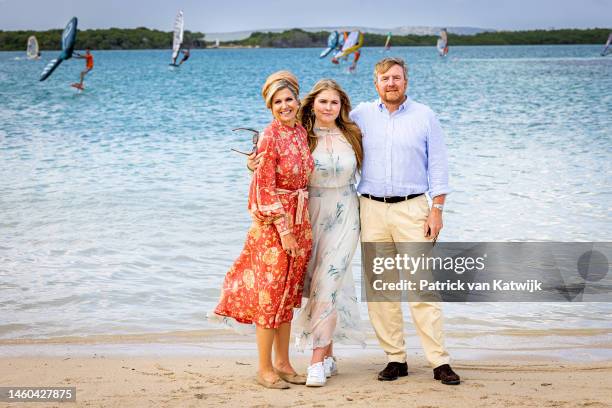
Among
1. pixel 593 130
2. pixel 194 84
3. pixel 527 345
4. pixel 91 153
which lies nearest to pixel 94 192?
pixel 91 153

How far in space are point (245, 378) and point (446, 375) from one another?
91cm

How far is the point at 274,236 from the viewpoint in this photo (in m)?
3.64

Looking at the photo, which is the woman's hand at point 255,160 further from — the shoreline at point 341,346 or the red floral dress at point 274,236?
the shoreline at point 341,346

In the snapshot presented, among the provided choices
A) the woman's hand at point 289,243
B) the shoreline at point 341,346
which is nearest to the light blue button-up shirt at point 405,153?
the woman's hand at point 289,243

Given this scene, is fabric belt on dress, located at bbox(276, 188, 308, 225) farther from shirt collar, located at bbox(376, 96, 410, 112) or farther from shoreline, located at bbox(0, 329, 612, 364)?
shoreline, located at bbox(0, 329, 612, 364)

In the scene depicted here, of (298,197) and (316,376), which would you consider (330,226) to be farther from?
(316,376)

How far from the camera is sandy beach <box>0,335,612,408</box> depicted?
3.58 meters

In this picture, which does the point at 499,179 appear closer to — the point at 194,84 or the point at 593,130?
the point at 593,130

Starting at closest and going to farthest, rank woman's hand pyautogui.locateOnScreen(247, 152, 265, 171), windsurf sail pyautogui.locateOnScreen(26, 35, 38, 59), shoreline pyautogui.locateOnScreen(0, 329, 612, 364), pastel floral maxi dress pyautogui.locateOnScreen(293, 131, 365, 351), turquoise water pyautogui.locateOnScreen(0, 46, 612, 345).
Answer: woman's hand pyautogui.locateOnScreen(247, 152, 265, 171) → pastel floral maxi dress pyautogui.locateOnScreen(293, 131, 365, 351) → shoreline pyautogui.locateOnScreen(0, 329, 612, 364) → turquoise water pyautogui.locateOnScreen(0, 46, 612, 345) → windsurf sail pyautogui.locateOnScreen(26, 35, 38, 59)

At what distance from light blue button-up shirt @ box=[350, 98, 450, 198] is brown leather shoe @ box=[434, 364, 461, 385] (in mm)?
765

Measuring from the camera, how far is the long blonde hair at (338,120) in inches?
147

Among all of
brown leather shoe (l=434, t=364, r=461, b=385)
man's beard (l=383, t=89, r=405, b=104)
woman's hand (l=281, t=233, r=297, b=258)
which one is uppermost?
man's beard (l=383, t=89, r=405, b=104)
